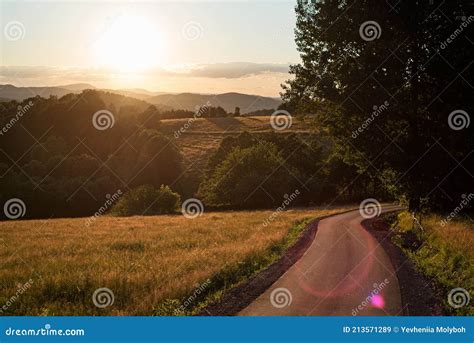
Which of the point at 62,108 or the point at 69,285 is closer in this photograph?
the point at 69,285

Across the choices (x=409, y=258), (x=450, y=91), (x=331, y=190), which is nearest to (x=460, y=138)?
(x=450, y=91)

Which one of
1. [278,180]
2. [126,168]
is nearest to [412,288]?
[278,180]

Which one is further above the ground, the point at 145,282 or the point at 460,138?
the point at 460,138

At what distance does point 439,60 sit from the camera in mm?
23000

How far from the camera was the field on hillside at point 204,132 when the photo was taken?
287 feet

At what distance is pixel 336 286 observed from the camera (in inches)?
544

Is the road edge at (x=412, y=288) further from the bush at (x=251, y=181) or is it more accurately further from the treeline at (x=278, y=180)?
the treeline at (x=278, y=180)

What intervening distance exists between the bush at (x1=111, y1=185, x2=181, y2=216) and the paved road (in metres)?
36.8

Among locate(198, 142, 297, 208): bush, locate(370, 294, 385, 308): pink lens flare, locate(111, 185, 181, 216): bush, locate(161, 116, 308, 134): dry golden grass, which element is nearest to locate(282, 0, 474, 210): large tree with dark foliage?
locate(370, 294, 385, 308): pink lens flare

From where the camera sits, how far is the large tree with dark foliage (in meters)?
22.7

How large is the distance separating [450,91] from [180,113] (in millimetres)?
123154

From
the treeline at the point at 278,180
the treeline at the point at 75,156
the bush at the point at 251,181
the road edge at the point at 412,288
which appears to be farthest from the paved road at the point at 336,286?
the treeline at the point at 75,156

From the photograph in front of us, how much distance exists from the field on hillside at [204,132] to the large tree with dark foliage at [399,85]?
5527cm

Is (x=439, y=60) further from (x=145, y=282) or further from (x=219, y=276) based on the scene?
(x=145, y=282)
